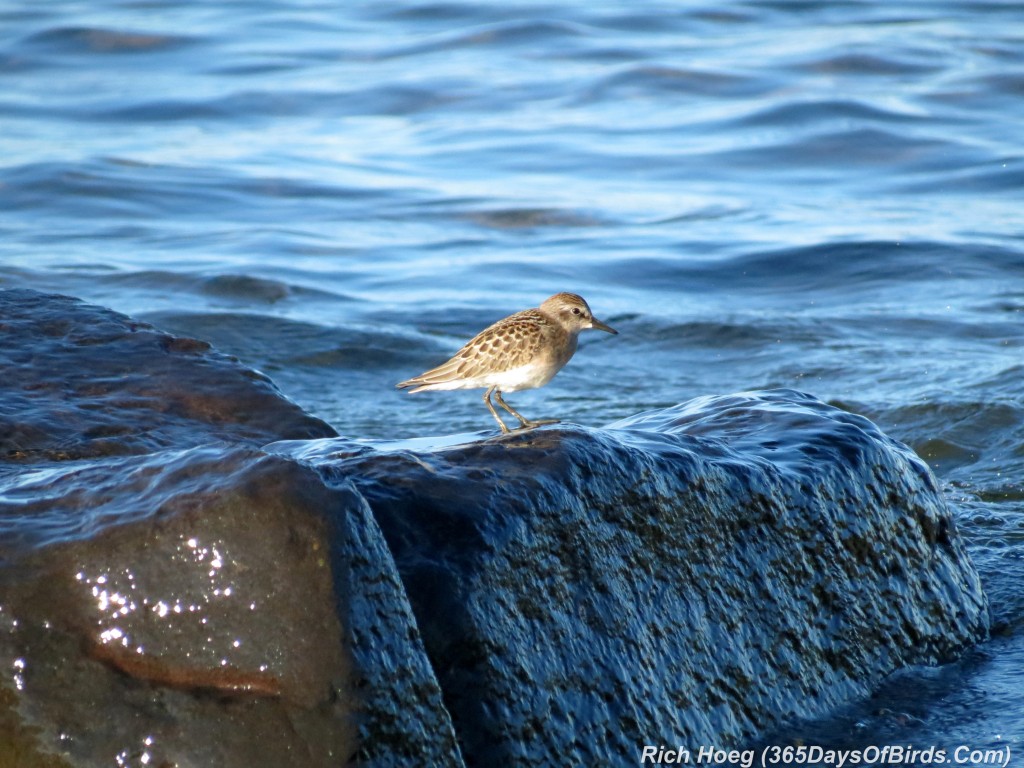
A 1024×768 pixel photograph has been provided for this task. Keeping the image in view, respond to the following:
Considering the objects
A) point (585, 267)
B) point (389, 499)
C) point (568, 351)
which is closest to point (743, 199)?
point (585, 267)

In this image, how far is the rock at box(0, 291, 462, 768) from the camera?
3.19 meters

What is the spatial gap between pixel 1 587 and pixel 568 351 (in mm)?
3441

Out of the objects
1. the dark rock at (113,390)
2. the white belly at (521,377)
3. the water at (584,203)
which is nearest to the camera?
the dark rock at (113,390)

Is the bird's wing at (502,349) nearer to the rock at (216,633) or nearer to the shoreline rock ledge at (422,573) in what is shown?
the shoreline rock ledge at (422,573)

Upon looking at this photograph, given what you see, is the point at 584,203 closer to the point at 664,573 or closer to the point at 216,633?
the point at 664,573

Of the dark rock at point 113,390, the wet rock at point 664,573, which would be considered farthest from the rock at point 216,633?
the dark rock at point 113,390

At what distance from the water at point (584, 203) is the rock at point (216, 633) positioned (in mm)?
1977

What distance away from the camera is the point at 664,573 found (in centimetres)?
439

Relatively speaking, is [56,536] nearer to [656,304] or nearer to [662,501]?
[662,501]

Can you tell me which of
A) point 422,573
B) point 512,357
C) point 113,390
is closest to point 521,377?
point 512,357

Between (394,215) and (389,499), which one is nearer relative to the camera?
(389,499)

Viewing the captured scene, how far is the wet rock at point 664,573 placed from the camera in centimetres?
381

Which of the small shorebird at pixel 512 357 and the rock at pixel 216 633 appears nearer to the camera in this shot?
the rock at pixel 216 633

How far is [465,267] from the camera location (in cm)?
1346
